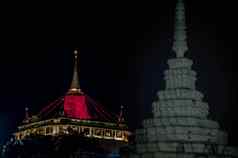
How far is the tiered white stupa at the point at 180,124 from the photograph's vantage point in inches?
1994

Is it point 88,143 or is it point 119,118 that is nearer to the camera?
point 88,143

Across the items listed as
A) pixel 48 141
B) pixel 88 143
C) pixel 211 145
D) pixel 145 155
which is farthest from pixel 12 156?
pixel 211 145

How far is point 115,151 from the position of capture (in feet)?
284

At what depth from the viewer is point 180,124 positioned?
51.4 m

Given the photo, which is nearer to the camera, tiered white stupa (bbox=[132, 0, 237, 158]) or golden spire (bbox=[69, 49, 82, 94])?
tiered white stupa (bbox=[132, 0, 237, 158])

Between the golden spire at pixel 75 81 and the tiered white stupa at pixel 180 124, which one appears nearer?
the tiered white stupa at pixel 180 124

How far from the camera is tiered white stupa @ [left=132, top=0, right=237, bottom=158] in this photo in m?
50.7

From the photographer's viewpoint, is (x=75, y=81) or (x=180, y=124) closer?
(x=180, y=124)

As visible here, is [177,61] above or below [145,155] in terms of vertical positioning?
above

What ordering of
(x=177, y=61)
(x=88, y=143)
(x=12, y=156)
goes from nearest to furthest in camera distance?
Result: 1. (x=177, y=61)
2. (x=12, y=156)
3. (x=88, y=143)

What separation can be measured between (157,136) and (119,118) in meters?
39.9

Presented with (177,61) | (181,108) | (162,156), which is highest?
(177,61)

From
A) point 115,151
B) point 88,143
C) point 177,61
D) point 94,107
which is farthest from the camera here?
point 94,107

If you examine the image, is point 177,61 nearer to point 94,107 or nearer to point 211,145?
point 211,145
